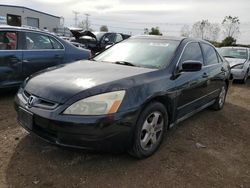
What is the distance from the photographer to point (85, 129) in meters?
2.85

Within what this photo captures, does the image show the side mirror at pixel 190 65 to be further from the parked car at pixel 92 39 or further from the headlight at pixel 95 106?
the parked car at pixel 92 39

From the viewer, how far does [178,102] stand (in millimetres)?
3982

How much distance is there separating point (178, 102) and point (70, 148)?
1721 millimetres

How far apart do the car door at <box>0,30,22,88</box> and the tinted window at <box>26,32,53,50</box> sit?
0.25m

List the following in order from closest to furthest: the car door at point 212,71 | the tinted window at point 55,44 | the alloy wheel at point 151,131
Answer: the alloy wheel at point 151,131
the car door at point 212,71
the tinted window at point 55,44

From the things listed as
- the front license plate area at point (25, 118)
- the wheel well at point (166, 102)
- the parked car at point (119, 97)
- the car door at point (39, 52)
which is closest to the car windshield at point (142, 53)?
the parked car at point (119, 97)

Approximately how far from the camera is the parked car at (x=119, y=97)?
2.90 meters

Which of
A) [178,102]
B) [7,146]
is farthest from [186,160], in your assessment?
[7,146]

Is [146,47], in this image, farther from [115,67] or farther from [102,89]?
[102,89]

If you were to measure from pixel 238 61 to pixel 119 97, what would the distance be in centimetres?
859

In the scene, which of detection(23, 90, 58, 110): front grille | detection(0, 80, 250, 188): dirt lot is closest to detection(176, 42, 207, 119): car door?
detection(0, 80, 250, 188): dirt lot

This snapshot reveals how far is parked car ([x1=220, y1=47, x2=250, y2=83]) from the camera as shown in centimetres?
999

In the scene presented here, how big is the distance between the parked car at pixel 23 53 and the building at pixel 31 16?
32669 millimetres

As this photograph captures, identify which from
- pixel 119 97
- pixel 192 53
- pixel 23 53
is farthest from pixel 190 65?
pixel 23 53
